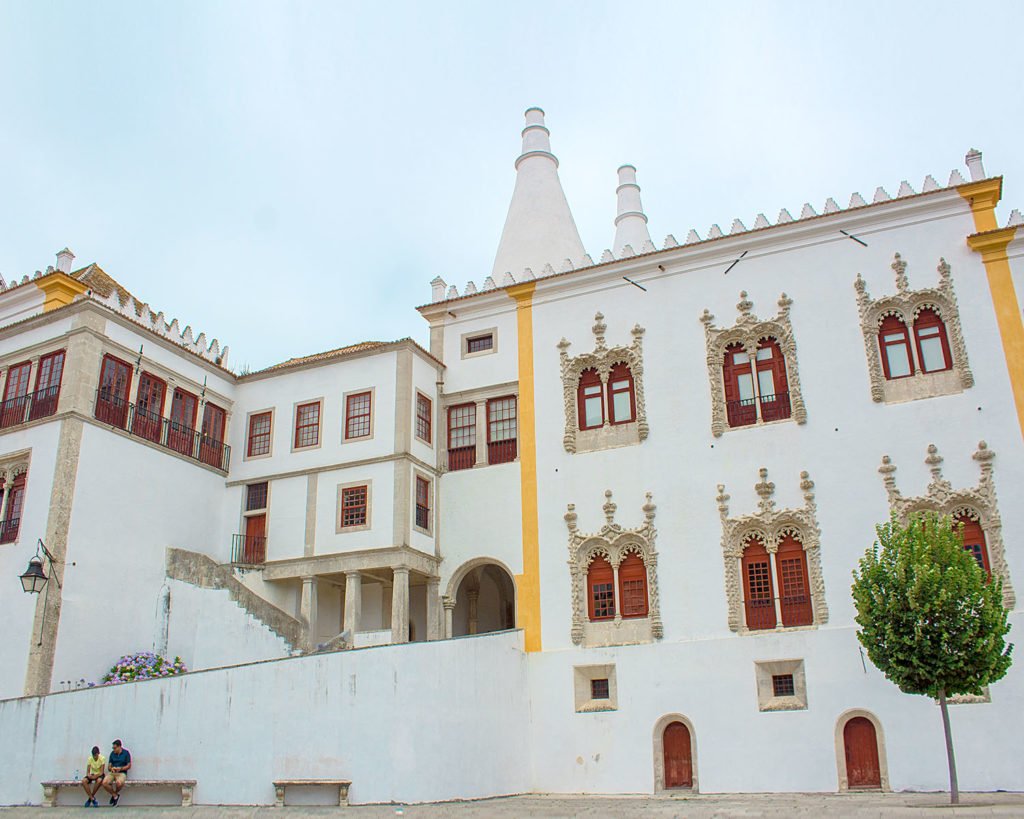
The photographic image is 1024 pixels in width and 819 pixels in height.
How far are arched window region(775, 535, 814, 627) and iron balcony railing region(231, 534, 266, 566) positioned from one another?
1284 cm

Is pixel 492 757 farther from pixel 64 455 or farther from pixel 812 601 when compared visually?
pixel 64 455

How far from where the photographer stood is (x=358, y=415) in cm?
2531

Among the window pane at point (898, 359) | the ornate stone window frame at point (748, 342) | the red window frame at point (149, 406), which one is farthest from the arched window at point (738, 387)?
the red window frame at point (149, 406)

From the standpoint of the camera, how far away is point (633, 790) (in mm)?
20734

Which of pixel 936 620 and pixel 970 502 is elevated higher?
pixel 970 502

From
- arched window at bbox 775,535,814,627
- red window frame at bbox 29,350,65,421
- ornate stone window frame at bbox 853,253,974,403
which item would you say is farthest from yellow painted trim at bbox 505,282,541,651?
red window frame at bbox 29,350,65,421

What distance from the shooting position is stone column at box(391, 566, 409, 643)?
22734 mm

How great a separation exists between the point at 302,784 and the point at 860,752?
1092 cm

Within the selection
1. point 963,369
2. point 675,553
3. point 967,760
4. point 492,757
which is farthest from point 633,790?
point 963,369

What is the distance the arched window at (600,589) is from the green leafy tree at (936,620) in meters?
6.82

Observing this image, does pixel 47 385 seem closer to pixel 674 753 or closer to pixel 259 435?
pixel 259 435

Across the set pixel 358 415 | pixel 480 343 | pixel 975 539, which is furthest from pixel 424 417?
pixel 975 539

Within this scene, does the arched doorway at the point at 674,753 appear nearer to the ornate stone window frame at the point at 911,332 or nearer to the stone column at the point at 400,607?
the stone column at the point at 400,607

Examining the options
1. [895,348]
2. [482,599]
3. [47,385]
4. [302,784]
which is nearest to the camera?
[302,784]
